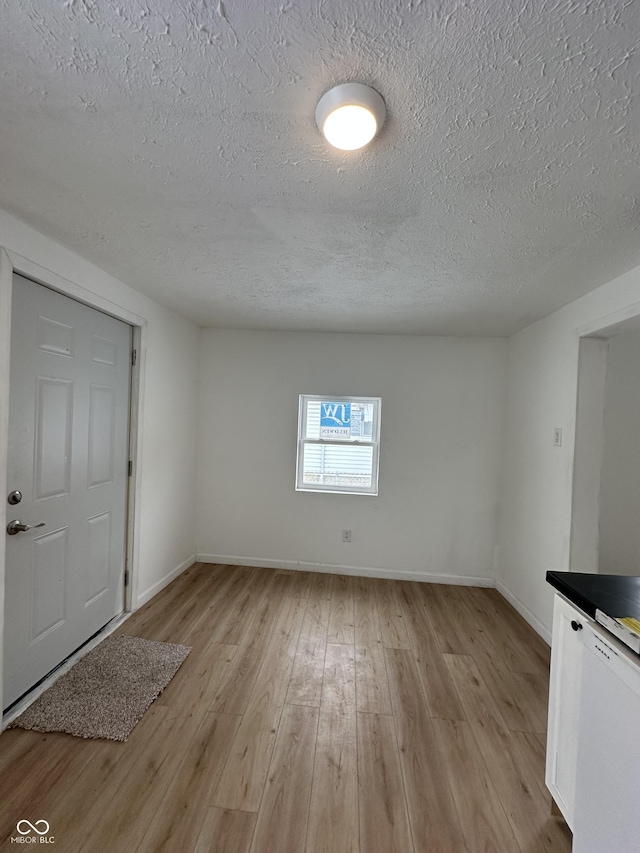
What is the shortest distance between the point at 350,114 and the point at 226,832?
236 centimetres

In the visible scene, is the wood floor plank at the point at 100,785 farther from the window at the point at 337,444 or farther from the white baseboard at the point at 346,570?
the window at the point at 337,444

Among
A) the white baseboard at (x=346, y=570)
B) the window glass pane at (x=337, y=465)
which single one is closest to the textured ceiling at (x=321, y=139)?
the window glass pane at (x=337, y=465)

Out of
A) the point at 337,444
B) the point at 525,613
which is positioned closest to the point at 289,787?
the point at 525,613

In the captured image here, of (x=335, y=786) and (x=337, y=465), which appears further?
(x=337, y=465)

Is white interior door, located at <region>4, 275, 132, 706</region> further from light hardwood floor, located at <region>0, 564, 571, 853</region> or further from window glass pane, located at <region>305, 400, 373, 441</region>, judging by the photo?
window glass pane, located at <region>305, 400, 373, 441</region>

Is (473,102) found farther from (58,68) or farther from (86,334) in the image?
(86,334)

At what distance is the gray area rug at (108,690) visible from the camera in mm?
1863

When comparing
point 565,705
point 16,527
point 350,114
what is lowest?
point 565,705

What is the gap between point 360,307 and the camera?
3.00 meters

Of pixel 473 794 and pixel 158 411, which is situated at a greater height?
pixel 158 411

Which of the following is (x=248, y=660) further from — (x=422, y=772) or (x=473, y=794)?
(x=473, y=794)

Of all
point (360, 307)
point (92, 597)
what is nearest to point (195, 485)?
point (92, 597)

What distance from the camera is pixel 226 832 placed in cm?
142

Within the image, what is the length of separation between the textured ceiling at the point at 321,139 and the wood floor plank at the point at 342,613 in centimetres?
245
